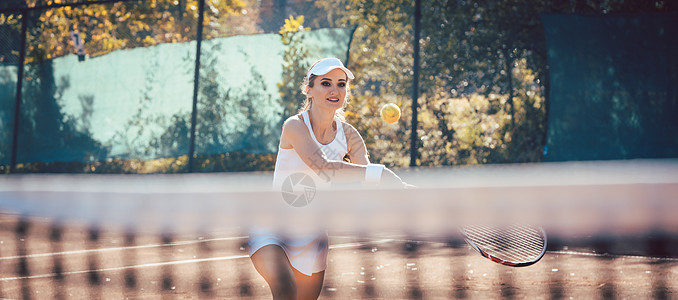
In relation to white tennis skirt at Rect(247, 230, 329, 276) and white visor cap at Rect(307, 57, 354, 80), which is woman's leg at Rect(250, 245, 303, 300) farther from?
white visor cap at Rect(307, 57, 354, 80)

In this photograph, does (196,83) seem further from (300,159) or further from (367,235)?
(300,159)

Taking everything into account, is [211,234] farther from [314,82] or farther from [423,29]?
[314,82]

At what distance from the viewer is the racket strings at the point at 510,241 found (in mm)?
4711

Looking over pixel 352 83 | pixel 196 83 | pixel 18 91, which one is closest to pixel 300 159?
pixel 352 83

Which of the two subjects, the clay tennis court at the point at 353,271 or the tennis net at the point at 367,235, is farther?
the clay tennis court at the point at 353,271

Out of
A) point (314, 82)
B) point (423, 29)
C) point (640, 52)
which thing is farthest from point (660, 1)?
point (314, 82)

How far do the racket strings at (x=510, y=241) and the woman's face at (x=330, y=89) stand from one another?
3.36 ft

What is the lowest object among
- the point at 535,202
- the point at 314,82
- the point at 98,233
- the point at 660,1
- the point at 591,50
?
the point at 98,233

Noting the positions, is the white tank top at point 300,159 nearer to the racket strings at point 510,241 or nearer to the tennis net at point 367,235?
the tennis net at point 367,235

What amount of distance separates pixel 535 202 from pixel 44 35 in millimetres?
10953

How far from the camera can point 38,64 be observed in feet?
41.9

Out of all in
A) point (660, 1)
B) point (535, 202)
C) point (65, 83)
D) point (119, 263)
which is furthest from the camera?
point (65, 83)

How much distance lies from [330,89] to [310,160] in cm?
37

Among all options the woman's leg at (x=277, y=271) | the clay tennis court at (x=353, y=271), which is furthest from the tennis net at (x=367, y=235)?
the woman's leg at (x=277, y=271)
